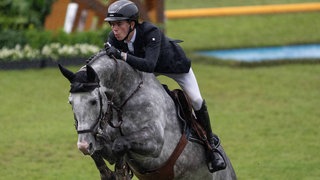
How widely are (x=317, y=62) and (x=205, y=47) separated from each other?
134 inches

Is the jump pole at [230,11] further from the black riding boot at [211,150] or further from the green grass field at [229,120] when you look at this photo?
A: the black riding boot at [211,150]

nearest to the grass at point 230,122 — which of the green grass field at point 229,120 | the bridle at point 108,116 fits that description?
the green grass field at point 229,120

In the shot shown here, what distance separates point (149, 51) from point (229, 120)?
758 centimetres

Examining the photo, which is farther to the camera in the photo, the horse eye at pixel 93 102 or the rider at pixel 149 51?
the rider at pixel 149 51

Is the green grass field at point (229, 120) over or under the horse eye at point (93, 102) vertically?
under

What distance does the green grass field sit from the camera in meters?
12.0

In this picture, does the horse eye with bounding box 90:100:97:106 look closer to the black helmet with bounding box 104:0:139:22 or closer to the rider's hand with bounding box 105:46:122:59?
the rider's hand with bounding box 105:46:122:59

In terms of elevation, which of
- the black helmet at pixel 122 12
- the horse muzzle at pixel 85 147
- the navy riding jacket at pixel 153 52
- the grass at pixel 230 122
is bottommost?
the grass at pixel 230 122

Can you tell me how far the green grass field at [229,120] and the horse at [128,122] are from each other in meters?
3.48

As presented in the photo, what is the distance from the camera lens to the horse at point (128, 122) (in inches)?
277

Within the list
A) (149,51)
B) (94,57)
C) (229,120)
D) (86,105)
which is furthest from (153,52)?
(229,120)

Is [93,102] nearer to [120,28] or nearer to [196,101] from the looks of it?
[120,28]

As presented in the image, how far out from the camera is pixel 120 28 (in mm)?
7688

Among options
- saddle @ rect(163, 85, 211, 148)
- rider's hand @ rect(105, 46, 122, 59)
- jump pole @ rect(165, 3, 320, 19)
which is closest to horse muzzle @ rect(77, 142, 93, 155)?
rider's hand @ rect(105, 46, 122, 59)
